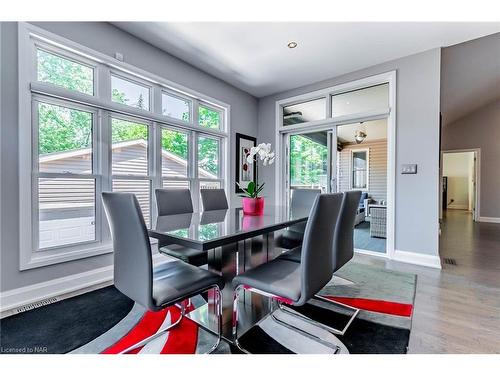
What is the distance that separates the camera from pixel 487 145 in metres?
6.55

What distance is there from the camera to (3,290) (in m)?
1.90

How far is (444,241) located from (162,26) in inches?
223

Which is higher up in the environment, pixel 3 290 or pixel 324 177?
pixel 324 177

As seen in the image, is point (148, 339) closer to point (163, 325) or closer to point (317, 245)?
point (163, 325)

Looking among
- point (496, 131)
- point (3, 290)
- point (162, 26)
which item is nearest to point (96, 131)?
point (162, 26)

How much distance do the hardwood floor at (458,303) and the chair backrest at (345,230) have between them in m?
0.64

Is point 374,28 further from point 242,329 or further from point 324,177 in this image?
point 242,329

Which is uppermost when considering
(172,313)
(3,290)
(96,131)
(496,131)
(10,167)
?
(496,131)

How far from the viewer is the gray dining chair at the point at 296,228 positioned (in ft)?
8.03

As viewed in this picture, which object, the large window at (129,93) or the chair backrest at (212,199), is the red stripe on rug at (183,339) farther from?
the large window at (129,93)

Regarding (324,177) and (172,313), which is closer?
(172,313)

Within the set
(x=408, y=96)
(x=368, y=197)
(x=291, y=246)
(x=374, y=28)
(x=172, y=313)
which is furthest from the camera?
(x=368, y=197)

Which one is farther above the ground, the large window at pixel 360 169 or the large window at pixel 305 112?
the large window at pixel 305 112

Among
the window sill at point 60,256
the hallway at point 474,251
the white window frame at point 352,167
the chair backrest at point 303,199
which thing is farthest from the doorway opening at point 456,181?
the window sill at point 60,256
